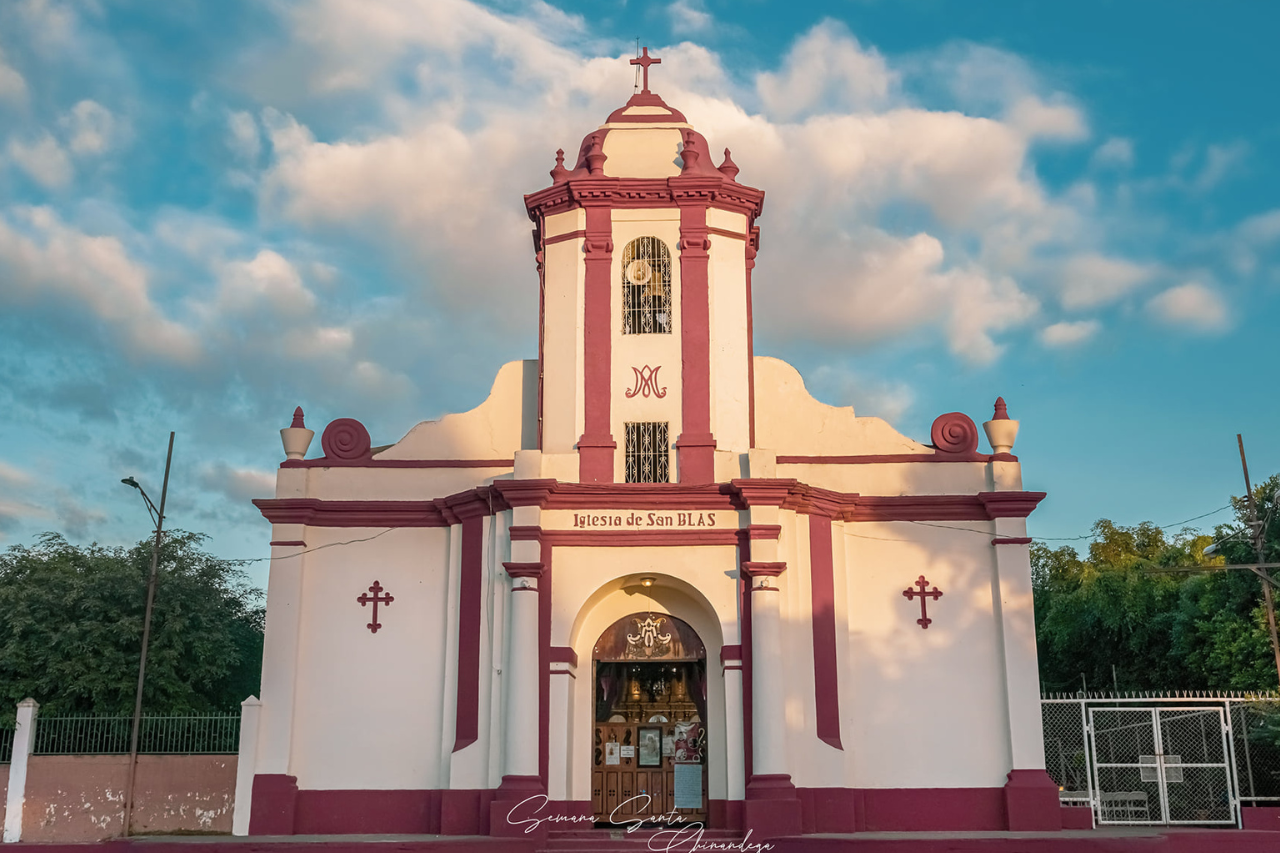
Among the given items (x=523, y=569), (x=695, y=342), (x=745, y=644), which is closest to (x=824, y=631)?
(x=745, y=644)

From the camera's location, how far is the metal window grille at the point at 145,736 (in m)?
21.3

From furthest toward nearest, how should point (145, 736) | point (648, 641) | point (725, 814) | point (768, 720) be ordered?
point (145, 736)
point (648, 641)
point (725, 814)
point (768, 720)

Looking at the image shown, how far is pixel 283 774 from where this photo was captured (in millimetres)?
19406

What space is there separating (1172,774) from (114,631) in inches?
878

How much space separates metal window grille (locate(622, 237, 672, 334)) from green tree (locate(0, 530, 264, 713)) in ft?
48.8

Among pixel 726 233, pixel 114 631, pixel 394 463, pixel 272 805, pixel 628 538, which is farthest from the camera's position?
pixel 114 631

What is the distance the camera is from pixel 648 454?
67.1ft

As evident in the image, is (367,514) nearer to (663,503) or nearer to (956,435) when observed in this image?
(663,503)

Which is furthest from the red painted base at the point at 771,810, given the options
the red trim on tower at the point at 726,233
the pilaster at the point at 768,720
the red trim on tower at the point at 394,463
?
the red trim on tower at the point at 726,233

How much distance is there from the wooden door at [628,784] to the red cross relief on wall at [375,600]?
3966 mm

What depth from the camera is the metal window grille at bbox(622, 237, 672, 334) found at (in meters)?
21.2

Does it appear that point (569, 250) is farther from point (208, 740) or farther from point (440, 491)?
point (208, 740)

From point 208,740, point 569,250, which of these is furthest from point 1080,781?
point 208,740

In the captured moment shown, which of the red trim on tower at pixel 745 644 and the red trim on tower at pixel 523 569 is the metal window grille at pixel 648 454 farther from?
the red trim on tower at pixel 523 569
